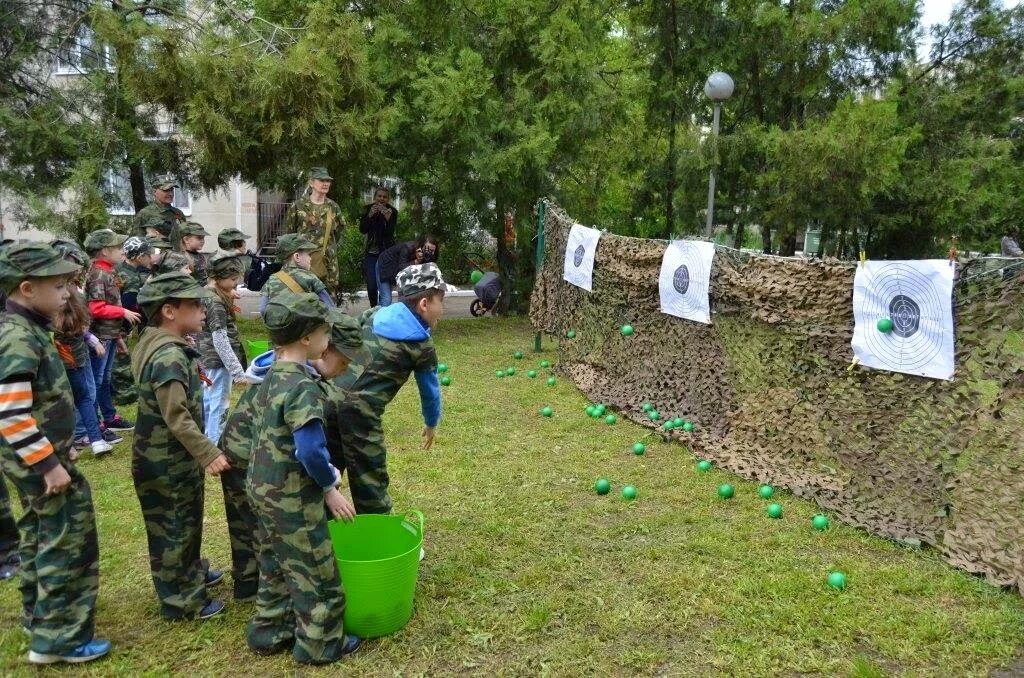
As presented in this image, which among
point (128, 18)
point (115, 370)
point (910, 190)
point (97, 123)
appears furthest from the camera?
point (910, 190)

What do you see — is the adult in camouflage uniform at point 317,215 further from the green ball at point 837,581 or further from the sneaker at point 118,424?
the green ball at point 837,581

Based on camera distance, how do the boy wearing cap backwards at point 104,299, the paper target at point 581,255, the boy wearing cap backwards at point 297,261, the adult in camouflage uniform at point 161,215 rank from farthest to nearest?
the paper target at point 581,255
the adult in camouflage uniform at point 161,215
the boy wearing cap backwards at point 104,299
the boy wearing cap backwards at point 297,261

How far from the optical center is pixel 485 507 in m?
5.09

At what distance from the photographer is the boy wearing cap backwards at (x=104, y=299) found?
6105 millimetres

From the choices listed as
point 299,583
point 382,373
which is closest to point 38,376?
point 299,583

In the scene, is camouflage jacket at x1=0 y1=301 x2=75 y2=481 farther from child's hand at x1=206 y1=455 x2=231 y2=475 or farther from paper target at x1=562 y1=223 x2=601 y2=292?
paper target at x1=562 y1=223 x2=601 y2=292

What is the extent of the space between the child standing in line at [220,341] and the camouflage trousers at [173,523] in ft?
4.73

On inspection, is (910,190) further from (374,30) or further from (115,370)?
(115,370)

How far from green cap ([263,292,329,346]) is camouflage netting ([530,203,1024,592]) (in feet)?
11.2

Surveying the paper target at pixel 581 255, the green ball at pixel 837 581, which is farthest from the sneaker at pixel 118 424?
the green ball at pixel 837 581

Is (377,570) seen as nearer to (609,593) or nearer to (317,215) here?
(609,593)

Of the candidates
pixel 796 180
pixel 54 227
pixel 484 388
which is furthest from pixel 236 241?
pixel 796 180

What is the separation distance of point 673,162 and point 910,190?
12.2ft

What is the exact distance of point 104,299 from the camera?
616 centimetres
